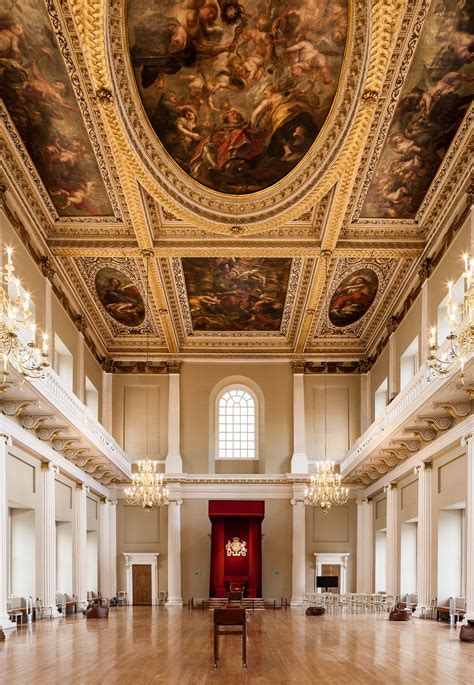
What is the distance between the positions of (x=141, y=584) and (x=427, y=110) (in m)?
19.7

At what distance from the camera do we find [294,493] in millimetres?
28828

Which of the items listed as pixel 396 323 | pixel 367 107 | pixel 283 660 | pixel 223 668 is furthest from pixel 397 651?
pixel 396 323

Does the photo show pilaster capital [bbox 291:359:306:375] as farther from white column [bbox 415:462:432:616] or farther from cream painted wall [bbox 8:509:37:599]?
cream painted wall [bbox 8:509:37:599]

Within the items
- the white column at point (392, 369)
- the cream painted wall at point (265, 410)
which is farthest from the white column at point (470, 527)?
Answer: the cream painted wall at point (265, 410)

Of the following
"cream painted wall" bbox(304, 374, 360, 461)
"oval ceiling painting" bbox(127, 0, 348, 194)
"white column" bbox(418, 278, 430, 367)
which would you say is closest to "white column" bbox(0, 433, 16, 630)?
"oval ceiling painting" bbox(127, 0, 348, 194)

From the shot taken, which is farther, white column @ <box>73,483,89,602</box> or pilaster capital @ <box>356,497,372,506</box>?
pilaster capital @ <box>356,497,372,506</box>

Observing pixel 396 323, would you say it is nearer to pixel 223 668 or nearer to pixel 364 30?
pixel 364 30

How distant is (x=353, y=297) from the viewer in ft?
81.6

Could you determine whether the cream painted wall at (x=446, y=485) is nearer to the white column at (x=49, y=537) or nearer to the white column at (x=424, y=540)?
the white column at (x=424, y=540)

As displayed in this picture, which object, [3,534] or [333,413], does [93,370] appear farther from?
[3,534]

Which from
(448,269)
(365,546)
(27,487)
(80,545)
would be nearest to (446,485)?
(448,269)

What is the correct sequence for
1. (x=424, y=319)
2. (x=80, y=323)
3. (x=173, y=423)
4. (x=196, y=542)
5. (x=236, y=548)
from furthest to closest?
(x=173, y=423) → (x=196, y=542) → (x=236, y=548) → (x=80, y=323) → (x=424, y=319)

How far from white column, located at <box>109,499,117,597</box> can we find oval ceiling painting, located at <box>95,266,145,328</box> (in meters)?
6.56

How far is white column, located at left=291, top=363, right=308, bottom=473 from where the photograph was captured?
29016 millimetres
